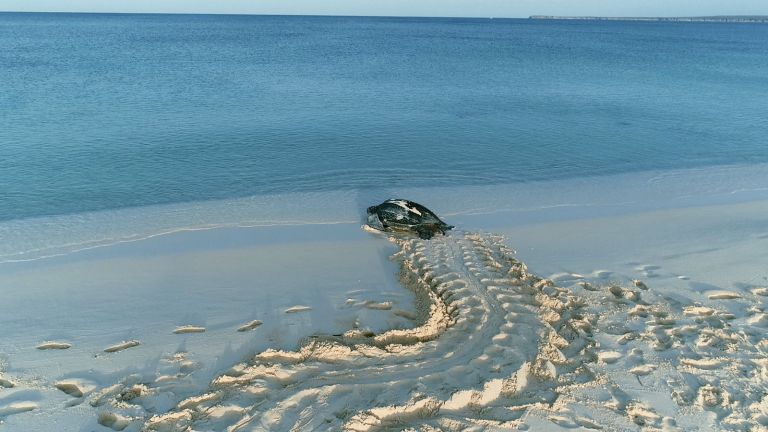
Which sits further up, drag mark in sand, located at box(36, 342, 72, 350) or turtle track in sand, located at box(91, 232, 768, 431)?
drag mark in sand, located at box(36, 342, 72, 350)

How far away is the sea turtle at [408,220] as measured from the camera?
37.5ft

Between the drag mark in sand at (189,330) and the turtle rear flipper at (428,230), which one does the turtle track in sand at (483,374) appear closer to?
the drag mark in sand at (189,330)

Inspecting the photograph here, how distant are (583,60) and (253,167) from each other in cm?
4677

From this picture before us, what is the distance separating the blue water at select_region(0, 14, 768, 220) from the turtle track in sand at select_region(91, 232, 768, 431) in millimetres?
8328

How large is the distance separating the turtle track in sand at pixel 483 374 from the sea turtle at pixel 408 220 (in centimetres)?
283

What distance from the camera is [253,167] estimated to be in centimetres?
1689

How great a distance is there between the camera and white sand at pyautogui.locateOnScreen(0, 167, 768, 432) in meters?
5.93

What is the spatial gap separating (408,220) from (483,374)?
→ 5.42m

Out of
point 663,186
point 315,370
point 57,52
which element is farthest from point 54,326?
point 57,52

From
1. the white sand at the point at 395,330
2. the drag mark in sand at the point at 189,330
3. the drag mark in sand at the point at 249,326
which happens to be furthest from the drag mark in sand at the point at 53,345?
the drag mark in sand at the point at 249,326

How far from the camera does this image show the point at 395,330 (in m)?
7.55

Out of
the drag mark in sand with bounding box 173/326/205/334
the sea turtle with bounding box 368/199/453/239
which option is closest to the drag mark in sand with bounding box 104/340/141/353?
the drag mark in sand with bounding box 173/326/205/334

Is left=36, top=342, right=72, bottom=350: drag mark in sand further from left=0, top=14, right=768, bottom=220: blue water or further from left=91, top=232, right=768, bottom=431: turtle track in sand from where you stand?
left=0, top=14, right=768, bottom=220: blue water

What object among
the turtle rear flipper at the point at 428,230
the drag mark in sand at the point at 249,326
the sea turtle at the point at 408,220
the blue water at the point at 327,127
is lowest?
the drag mark in sand at the point at 249,326
